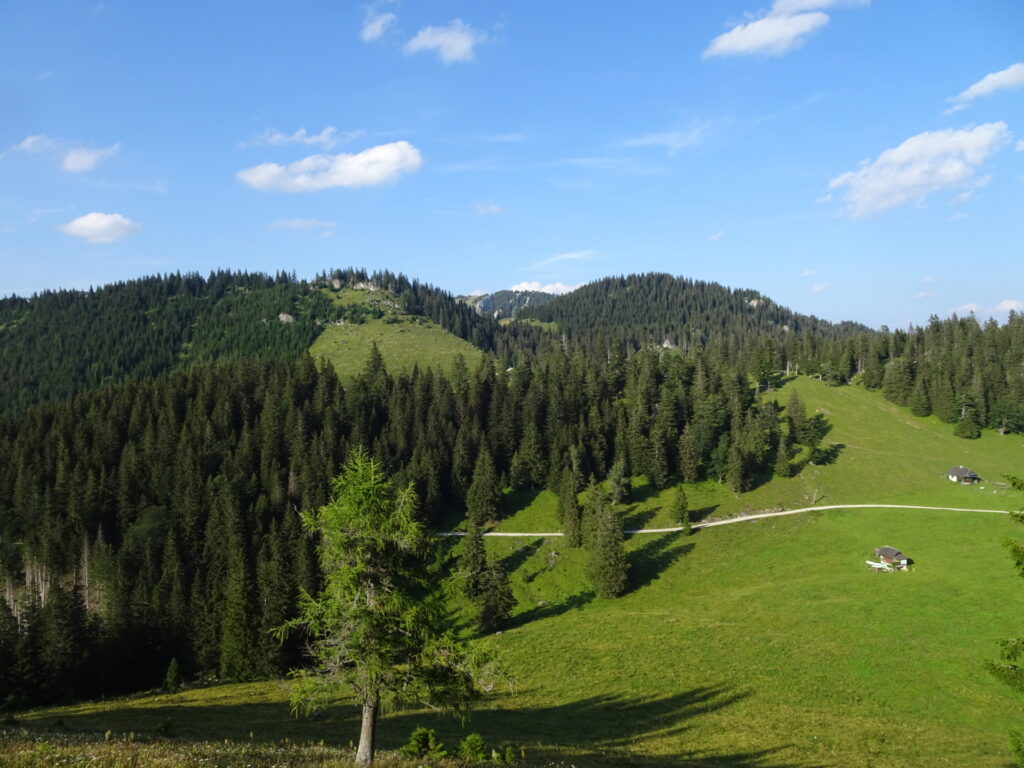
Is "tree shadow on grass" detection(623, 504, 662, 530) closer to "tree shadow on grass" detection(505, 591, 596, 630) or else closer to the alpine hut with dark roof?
"tree shadow on grass" detection(505, 591, 596, 630)

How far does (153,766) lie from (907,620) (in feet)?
207

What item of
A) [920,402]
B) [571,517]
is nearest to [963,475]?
[920,402]

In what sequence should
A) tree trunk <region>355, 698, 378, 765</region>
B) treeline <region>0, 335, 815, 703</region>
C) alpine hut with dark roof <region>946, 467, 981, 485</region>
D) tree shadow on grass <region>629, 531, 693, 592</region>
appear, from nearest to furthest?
1. tree trunk <region>355, 698, 378, 765</region>
2. treeline <region>0, 335, 815, 703</region>
3. tree shadow on grass <region>629, 531, 693, 592</region>
4. alpine hut with dark roof <region>946, 467, 981, 485</region>

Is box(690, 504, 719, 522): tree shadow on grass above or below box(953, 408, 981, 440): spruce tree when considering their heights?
below

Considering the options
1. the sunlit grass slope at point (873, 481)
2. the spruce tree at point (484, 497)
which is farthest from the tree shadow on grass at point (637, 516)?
the spruce tree at point (484, 497)

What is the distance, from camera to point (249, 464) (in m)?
109

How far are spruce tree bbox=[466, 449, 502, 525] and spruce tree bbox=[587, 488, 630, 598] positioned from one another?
→ 26.4m

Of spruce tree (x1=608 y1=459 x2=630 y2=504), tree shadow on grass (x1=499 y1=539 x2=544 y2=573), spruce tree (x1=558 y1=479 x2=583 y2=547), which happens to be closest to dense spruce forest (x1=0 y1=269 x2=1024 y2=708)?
spruce tree (x1=608 y1=459 x2=630 y2=504)

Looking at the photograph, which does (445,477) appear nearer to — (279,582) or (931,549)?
(279,582)

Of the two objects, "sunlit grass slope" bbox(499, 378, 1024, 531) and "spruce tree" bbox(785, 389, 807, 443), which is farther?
"spruce tree" bbox(785, 389, 807, 443)

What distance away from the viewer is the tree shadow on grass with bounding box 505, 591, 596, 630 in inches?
2906

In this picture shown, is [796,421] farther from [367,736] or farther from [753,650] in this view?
[367,736]

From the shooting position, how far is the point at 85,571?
Answer: 9375 cm

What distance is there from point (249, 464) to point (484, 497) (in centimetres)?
4732
